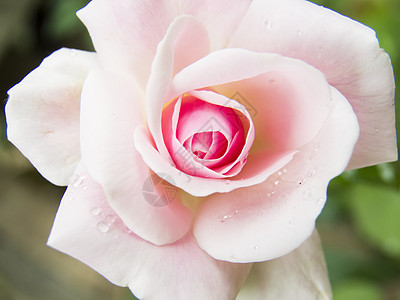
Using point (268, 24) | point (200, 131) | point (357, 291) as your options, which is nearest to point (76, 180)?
point (200, 131)

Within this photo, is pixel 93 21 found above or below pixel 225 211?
above

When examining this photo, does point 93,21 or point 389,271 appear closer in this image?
point 93,21

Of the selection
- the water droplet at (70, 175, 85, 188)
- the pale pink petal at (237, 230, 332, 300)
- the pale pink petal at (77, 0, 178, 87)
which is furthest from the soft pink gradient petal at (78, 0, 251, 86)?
the pale pink petal at (237, 230, 332, 300)

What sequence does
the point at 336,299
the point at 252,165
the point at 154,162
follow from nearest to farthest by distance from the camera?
the point at 154,162
the point at 252,165
the point at 336,299

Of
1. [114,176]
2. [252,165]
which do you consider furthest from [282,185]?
[114,176]

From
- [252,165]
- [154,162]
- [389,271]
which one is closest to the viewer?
[154,162]

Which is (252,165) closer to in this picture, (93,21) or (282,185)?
(282,185)

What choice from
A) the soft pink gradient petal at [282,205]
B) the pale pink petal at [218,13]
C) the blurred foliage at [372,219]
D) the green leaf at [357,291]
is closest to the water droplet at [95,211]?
the soft pink gradient petal at [282,205]

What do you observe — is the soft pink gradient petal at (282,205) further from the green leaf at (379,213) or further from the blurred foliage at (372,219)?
the green leaf at (379,213)
